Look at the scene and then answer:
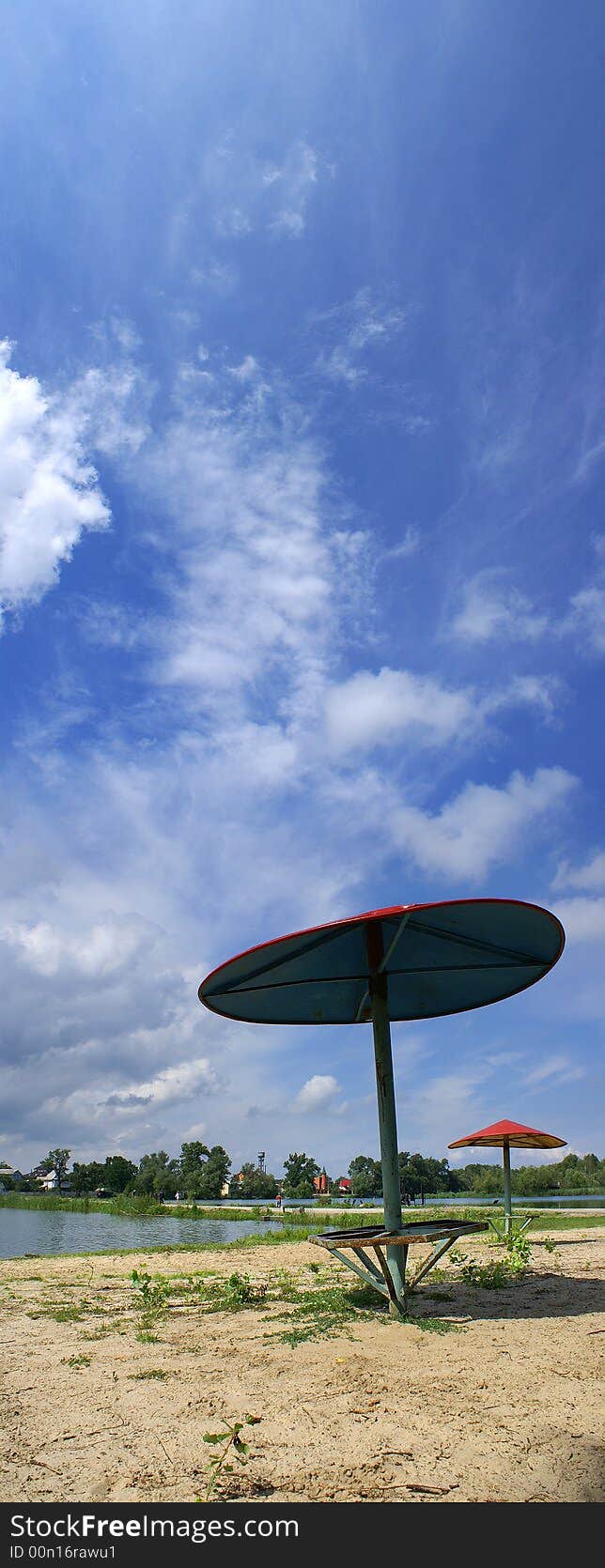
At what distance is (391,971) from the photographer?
9547mm

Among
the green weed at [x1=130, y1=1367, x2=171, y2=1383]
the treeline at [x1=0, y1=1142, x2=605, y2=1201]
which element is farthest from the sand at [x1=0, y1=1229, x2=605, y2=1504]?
the treeline at [x1=0, y1=1142, x2=605, y2=1201]

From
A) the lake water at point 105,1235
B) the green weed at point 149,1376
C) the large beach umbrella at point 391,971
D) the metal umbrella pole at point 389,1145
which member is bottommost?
the lake water at point 105,1235

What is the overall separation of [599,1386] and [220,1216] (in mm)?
41322

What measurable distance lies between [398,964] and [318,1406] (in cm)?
531

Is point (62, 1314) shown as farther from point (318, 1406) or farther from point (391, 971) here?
point (318, 1406)

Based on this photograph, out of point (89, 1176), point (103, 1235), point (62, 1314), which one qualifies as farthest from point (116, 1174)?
point (62, 1314)

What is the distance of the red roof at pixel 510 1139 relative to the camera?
15.7 meters

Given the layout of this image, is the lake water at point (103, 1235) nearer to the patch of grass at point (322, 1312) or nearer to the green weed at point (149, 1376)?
the patch of grass at point (322, 1312)

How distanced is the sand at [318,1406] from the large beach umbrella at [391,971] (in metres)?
1.63

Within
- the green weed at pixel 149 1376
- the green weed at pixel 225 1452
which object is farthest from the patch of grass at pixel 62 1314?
the green weed at pixel 225 1452

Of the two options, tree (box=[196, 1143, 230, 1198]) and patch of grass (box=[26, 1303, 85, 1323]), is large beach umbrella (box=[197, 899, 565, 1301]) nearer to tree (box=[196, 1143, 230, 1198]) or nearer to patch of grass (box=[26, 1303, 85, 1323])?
patch of grass (box=[26, 1303, 85, 1323])

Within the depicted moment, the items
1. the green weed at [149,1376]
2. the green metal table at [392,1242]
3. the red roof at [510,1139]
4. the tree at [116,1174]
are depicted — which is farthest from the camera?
the tree at [116,1174]
